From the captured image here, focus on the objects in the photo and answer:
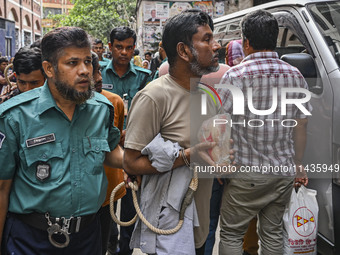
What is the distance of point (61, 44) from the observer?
2064mm

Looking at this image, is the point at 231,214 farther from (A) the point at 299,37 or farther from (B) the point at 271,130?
(A) the point at 299,37

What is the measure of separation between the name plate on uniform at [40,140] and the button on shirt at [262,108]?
4.18ft

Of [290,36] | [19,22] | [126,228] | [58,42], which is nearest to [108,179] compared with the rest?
[126,228]

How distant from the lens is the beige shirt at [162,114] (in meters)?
2.10

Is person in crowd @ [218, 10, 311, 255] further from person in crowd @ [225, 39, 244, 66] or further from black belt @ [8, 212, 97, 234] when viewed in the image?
person in crowd @ [225, 39, 244, 66]

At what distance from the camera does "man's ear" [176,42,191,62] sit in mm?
2178

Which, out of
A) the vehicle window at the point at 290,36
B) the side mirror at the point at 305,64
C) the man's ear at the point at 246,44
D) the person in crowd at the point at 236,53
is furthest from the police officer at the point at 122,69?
the side mirror at the point at 305,64

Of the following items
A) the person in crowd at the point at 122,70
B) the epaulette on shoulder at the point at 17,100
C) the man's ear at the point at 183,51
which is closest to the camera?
the epaulette on shoulder at the point at 17,100

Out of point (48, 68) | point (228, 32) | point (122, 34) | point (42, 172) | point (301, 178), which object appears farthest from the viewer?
point (228, 32)

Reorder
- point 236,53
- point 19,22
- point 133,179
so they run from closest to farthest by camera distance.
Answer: point 133,179 → point 236,53 → point 19,22

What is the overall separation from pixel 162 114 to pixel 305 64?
154 centimetres

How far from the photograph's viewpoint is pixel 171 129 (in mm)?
2164

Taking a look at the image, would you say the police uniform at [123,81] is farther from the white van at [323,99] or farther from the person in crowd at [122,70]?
the white van at [323,99]

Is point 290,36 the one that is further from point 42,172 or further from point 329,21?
point 42,172
